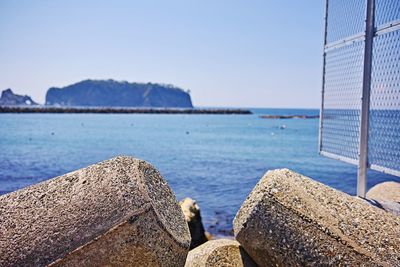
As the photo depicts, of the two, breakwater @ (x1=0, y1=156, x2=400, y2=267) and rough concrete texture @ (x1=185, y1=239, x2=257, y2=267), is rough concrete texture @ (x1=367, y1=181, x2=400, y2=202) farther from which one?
rough concrete texture @ (x1=185, y1=239, x2=257, y2=267)

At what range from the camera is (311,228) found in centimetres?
314

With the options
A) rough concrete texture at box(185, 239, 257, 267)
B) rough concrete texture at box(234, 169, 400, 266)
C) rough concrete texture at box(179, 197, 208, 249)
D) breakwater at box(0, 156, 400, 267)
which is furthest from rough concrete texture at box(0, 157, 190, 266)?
rough concrete texture at box(179, 197, 208, 249)

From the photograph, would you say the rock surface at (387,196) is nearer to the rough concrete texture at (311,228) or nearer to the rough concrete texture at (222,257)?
the rough concrete texture at (311,228)

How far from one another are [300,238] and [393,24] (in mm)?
2652

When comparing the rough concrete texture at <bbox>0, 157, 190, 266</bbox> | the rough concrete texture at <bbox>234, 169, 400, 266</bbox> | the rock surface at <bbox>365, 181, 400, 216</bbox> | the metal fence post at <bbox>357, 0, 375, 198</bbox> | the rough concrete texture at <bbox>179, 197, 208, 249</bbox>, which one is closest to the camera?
the rough concrete texture at <bbox>0, 157, 190, 266</bbox>

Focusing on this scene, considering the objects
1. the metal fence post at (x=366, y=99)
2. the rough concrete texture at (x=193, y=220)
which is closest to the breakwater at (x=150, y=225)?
the metal fence post at (x=366, y=99)

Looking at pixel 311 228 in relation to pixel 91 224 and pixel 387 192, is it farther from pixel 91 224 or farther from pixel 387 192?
pixel 387 192

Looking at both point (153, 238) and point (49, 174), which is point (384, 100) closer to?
point (153, 238)

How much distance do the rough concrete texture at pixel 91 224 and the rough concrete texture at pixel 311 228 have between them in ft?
2.06

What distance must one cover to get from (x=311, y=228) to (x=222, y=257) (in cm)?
93

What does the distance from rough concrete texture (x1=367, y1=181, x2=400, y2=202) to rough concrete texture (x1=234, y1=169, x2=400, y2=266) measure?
4.83 ft

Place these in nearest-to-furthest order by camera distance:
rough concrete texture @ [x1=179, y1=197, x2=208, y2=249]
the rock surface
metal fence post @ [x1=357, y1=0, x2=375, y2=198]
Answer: the rock surface
metal fence post @ [x1=357, y1=0, x2=375, y2=198]
rough concrete texture @ [x1=179, y1=197, x2=208, y2=249]

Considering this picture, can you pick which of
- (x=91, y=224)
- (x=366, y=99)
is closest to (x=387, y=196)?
(x=366, y=99)

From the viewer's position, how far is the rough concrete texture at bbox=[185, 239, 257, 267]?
3689 mm
